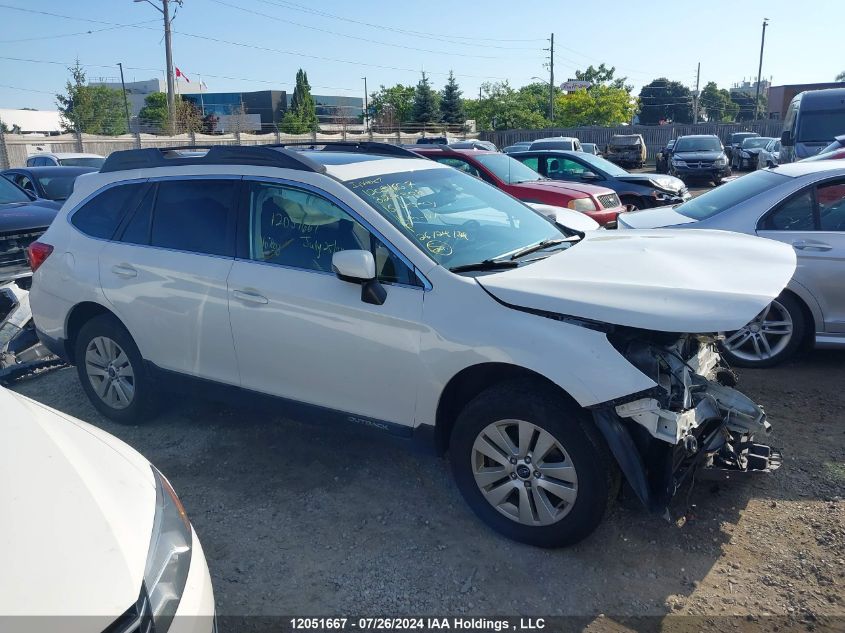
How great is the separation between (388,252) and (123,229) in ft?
7.18

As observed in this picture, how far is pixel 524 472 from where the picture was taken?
128 inches

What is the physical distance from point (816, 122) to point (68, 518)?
54.7ft

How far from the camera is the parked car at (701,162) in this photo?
22.4 metres

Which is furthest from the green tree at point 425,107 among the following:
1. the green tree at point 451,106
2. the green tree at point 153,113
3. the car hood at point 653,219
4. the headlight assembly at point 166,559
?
the headlight assembly at point 166,559

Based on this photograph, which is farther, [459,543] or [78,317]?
[78,317]

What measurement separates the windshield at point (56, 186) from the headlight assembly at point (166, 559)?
35.1 feet

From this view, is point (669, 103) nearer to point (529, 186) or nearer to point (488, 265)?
point (529, 186)

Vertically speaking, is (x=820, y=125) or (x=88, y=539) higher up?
(x=820, y=125)

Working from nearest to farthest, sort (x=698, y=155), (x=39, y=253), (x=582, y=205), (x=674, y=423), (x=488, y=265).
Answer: (x=674, y=423) < (x=488, y=265) < (x=39, y=253) < (x=582, y=205) < (x=698, y=155)

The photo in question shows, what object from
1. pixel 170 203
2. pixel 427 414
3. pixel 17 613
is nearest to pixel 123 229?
pixel 170 203

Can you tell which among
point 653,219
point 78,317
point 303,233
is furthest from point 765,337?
point 78,317

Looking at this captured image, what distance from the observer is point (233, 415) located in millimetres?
5102

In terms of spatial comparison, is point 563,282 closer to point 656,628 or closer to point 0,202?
point 656,628

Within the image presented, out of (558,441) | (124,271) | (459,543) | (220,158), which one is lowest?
(459,543)
